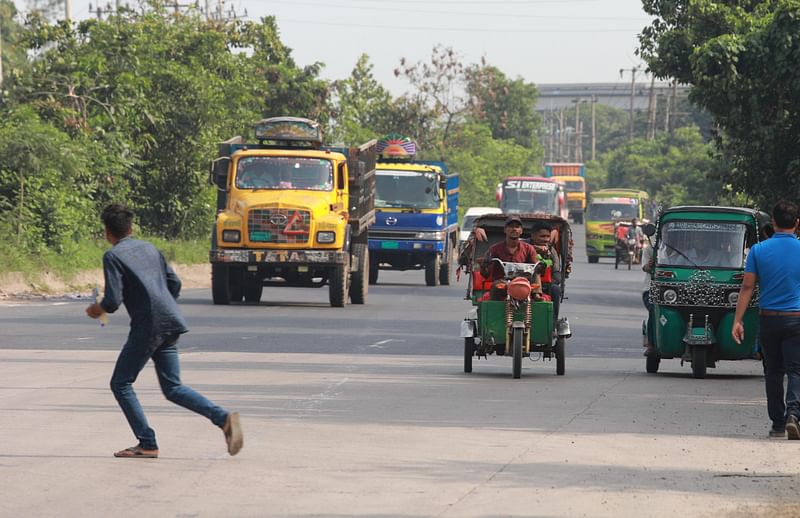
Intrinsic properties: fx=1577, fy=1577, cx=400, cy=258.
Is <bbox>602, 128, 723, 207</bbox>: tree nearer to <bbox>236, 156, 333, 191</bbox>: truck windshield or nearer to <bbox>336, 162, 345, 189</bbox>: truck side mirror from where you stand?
<bbox>336, 162, 345, 189</bbox>: truck side mirror

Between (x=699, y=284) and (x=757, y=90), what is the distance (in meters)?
11.3

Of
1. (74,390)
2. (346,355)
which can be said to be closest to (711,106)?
(346,355)

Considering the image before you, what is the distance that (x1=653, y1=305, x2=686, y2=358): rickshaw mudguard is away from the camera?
17656 mm

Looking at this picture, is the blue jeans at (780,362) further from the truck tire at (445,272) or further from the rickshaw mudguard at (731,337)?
the truck tire at (445,272)

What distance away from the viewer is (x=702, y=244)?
18172 millimetres

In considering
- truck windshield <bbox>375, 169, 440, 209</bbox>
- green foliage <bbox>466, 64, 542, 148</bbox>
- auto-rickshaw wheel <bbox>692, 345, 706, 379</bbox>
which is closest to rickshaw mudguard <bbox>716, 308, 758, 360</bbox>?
auto-rickshaw wheel <bbox>692, 345, 706, 379</bbox>

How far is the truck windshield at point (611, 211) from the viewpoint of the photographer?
63062 millimetres

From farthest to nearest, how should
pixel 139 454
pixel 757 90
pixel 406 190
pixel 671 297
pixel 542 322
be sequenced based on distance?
1. pixel 406 190
2. pixel 757 90
3. pixel 671 297
4. pixel 542 322
5. pixel 139 454

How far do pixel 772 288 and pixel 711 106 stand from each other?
57.2 ft

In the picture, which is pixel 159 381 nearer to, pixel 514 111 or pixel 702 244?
pixel 702 244

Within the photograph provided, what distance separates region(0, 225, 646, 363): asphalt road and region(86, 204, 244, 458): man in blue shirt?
9.61 m

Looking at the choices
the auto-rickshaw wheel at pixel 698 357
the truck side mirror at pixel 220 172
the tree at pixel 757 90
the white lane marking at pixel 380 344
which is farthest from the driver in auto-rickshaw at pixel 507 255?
the truck side mirror at pixel 220 172

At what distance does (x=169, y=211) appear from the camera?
4731cm

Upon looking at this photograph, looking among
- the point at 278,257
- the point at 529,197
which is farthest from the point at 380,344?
the point at 529,197
